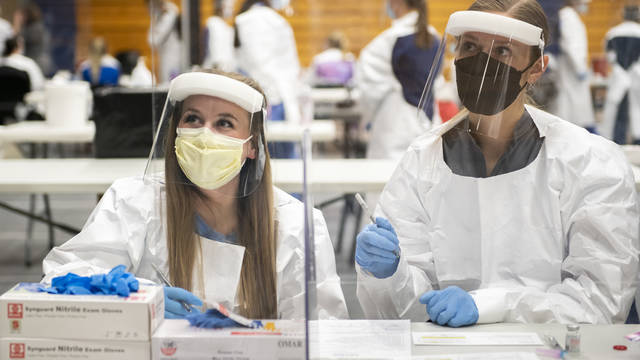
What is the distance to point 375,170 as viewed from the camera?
2709 millimetres

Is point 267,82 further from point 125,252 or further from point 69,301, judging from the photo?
point 69,301

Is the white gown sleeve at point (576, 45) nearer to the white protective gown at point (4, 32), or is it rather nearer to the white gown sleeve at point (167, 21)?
the white gown sleeve at point (167, 21)

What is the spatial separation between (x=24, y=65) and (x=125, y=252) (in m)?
6.25

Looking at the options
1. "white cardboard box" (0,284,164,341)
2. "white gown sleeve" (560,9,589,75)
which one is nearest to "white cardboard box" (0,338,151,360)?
"white cardboard box" (0,284,164,341)

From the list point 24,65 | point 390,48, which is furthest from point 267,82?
point 24,65

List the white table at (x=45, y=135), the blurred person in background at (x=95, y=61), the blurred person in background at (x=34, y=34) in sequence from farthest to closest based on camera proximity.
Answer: the blurred person in background at (x=34, y=34) → the blurred person in background at (x=95, y=61) → the white table at (x=45, y=135)

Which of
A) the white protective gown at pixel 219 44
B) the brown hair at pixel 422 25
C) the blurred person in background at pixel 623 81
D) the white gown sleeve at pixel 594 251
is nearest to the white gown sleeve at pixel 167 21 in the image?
the white protective gown at pixel 219 44

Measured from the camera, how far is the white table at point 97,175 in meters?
2.44

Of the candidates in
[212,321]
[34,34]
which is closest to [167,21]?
[212,321]

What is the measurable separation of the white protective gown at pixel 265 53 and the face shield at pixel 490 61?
2.56m

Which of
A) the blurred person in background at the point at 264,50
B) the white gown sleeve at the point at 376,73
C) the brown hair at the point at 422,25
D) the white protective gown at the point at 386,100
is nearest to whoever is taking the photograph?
the brown hair at the point at 422,25

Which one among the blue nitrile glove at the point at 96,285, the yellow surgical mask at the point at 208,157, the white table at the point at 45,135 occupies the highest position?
the yellow surgical mask at the point at 208,157

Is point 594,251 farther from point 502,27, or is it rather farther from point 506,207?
point 502,27

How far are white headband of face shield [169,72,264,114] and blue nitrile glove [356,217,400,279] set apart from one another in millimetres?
320
